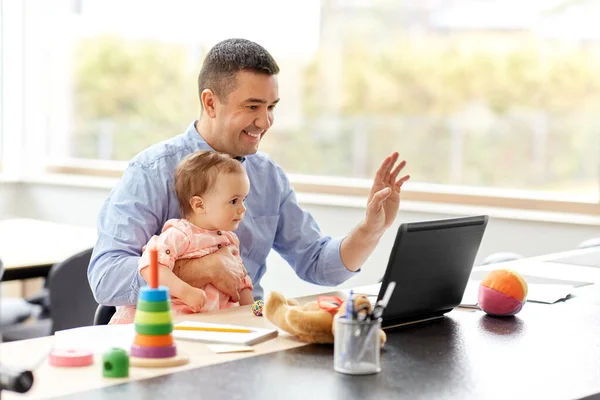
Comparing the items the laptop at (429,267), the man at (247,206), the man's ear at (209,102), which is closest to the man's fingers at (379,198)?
the man at (247,206)

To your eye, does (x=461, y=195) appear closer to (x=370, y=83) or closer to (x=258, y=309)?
(x=370, y=83)

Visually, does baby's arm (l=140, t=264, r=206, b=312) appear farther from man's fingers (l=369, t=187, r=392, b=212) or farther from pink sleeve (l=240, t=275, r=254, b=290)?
man's fingers (l=369, t=187, r=392, b=212)

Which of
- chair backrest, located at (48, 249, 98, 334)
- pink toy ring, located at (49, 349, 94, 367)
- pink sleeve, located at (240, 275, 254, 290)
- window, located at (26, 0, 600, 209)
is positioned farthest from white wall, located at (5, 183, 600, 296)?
pink toy ring, located at (49, 349, 94, 367)

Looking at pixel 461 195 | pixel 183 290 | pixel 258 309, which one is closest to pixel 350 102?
pixel 461 195

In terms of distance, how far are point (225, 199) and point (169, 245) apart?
171 millimetres

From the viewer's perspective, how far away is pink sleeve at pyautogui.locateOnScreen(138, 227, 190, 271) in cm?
211

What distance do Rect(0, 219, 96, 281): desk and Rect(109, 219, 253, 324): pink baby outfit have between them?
3.95 ft

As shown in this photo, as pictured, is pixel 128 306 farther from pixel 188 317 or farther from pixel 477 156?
pixel 477 156

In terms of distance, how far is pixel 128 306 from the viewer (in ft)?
7.21

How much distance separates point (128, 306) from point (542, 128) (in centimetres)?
249

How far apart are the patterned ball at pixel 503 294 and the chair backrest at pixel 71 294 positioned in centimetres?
151

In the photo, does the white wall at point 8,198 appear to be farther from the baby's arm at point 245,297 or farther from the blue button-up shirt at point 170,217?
the baby's arm at point 245,297

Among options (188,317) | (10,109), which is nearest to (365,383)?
(188,317)

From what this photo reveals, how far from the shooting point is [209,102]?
8.11 feet
